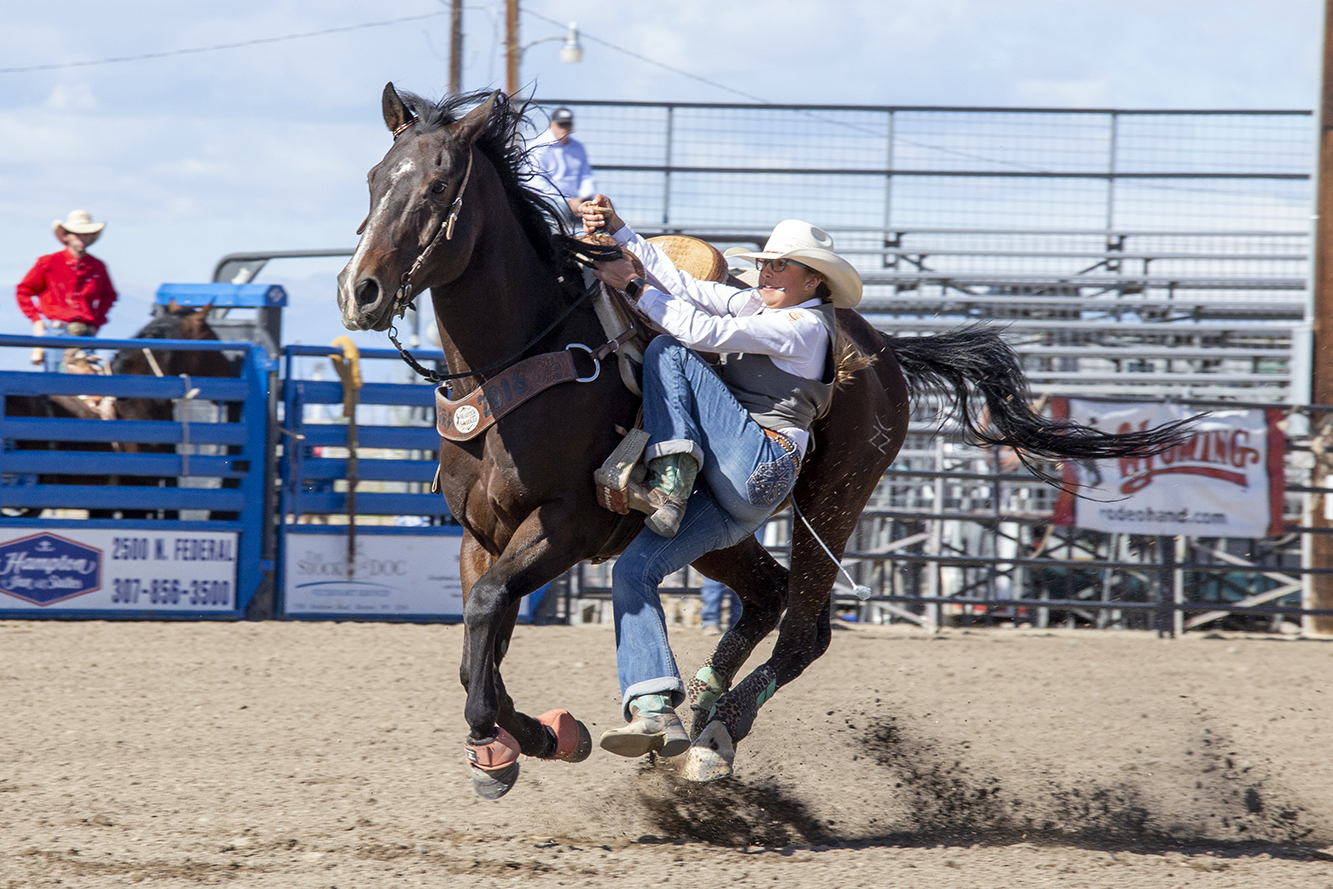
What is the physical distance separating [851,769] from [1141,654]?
3707 mm

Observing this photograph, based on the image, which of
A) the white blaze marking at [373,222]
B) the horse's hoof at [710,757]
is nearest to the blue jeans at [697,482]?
the horse's hoof at [710,757]

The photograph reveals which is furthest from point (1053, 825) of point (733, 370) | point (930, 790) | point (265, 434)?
point (265, 434)

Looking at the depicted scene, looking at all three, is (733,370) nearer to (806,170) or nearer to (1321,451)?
(1321,451)

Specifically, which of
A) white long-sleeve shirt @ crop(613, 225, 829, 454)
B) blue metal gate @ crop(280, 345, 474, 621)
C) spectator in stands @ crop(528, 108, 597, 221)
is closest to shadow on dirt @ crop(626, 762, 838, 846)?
white long-sleeve shirt @ crop(613, 225, 829, 454)

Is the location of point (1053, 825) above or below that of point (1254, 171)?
below

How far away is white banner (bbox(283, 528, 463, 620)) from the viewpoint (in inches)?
336

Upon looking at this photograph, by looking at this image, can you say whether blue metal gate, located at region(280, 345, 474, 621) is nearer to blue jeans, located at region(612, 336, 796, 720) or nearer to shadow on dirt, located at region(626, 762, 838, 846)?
shadow on dirt, located at region(626, 762, 838, 846)

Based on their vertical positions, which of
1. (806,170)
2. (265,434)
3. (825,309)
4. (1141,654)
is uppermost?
(806,170)

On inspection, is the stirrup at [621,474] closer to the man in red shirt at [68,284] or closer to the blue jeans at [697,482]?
the blue jeans at [697,482]

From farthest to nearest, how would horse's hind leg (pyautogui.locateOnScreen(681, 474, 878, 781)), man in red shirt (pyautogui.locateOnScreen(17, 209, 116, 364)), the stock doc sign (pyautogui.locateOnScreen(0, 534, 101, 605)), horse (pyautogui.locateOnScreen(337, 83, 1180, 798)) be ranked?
man in red shirt (pyautogui.locateOnScreen(17, 209, 116, 364))
the stock doc sign (pyautogui.locateOnScreen(0, 534, 101, 605))
horse's hind leg (pyautogui.locateOnScreen(681, 474, 878, 781))
horse (pyautogui.locateOnScreen(337, 83, 1180, 798))

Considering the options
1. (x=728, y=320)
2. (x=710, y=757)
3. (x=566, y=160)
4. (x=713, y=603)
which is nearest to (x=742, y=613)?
(x=710, y=757)

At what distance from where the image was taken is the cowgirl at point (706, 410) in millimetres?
3793

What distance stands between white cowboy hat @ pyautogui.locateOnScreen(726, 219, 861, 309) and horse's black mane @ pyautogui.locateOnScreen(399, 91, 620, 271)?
0.48m

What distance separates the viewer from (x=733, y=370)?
4.18 m
